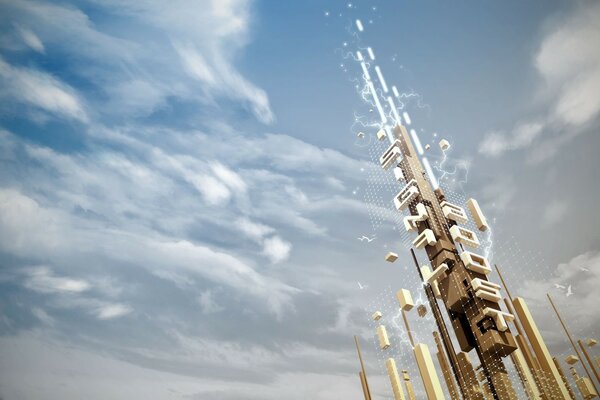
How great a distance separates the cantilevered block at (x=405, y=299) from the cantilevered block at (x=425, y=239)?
4.92 feet

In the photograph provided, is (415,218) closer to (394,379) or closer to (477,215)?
(477,215)

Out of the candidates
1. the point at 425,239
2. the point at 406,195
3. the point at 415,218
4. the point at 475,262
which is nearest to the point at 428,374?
the point at 475,262

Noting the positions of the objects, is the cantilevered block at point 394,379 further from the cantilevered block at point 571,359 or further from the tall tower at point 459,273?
the cantilevered block at point 571,359

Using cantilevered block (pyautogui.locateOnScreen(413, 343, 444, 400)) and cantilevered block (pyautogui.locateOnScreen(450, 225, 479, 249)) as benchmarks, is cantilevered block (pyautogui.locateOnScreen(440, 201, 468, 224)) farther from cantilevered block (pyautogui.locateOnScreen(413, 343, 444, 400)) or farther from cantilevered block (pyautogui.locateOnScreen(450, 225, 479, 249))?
cantilevered block (pyautogui.locateOnScreen(413, 343, 444, 400))

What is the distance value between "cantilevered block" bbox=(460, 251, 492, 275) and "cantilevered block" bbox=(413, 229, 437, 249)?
37.2 inches

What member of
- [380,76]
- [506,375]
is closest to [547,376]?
[506,375]

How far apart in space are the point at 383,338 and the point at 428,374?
2.69 metres

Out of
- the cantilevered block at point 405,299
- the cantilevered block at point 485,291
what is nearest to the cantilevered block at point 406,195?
the cantilevered block at point 405,299

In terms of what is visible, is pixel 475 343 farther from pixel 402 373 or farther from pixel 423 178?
pixel 423 178

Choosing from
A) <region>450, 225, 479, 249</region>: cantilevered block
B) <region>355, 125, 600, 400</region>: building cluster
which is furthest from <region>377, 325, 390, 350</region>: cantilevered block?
<region>450, 225, 479, 249</region>: cantilevered block

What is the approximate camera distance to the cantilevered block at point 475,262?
10453 millimetres

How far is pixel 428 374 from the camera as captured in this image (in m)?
8.34

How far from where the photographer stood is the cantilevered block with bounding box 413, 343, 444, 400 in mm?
8172

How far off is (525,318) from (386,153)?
7.23m
